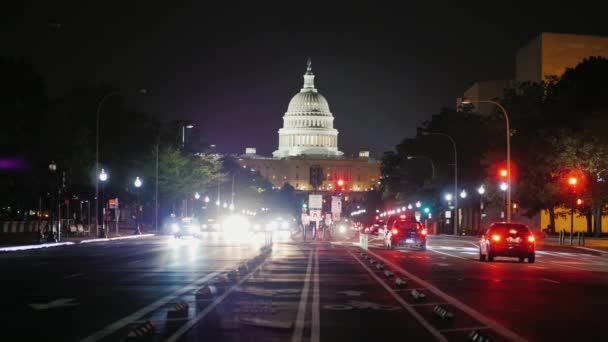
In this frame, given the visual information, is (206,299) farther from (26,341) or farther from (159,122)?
(159,122)

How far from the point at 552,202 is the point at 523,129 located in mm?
6354

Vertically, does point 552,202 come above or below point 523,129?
below

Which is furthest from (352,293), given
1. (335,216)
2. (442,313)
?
(335,216)

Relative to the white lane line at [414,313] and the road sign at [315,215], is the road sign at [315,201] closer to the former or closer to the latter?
the road sign at [315,215]

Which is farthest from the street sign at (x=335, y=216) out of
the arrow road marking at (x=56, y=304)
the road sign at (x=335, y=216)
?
the arrow road marking at (x=56, y=304)

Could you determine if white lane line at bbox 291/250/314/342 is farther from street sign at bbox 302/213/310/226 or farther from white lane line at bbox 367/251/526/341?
street sign at bbox 302/213/310/226

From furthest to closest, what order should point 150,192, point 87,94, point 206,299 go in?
1. point 150,192
2. point 87,94
3. point 206,299

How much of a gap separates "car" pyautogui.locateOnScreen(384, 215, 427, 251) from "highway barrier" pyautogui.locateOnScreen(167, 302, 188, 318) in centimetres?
3701

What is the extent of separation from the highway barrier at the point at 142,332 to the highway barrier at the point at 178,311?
2475 millimetres

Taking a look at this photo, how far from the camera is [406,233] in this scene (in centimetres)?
5334

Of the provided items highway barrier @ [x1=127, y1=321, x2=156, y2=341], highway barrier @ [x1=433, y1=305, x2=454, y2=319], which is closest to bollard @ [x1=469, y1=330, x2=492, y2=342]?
highway barrier @ [x1=433, y1=305, x2=454, y2=319]

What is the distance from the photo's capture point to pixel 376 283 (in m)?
24.9

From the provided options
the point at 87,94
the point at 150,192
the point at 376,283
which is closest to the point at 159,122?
the point at 150,192

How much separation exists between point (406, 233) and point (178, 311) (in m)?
37.7
